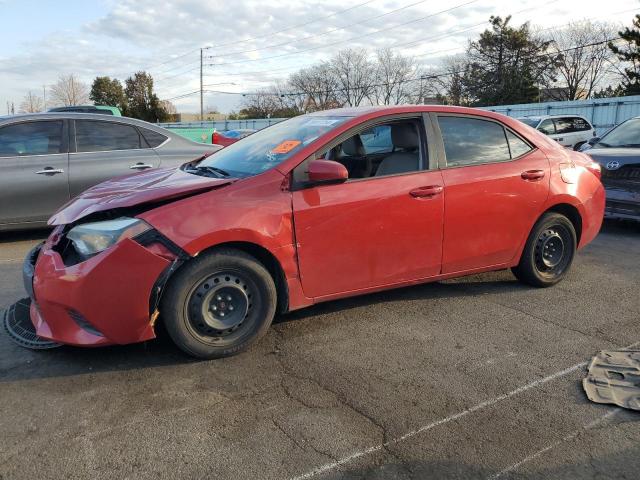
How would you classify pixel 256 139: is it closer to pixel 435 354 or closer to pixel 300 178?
pixel 300 178

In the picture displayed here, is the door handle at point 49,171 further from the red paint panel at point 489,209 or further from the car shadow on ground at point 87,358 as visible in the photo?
the red paint panel at point 489,209

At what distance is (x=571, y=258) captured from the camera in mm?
4883

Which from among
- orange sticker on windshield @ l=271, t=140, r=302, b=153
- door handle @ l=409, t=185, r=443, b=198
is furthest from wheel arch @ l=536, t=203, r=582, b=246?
orange sticker on windshield @ l=271, t=140, r=302, b=153

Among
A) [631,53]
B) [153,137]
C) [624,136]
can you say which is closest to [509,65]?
[631,53]

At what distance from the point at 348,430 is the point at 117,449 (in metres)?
1.10

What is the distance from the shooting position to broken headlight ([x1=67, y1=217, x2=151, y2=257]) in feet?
10.1

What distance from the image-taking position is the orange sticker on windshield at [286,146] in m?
3.77

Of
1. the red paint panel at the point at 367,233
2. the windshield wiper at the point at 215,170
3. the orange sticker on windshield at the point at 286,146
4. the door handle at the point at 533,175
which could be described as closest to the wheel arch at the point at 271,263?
the red paint panel at the point at 367,233

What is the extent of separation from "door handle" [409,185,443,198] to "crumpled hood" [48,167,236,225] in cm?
133

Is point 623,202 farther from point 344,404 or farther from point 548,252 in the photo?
point 344,404

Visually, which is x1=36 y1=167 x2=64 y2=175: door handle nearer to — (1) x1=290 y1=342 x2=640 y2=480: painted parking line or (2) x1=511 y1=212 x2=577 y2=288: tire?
(2) x1=511 y1=212 x2=577 y2=288: tire

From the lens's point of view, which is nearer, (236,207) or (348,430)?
(348,430)

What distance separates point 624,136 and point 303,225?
21.9 feet

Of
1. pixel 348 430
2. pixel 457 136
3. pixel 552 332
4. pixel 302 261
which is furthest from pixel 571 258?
pixel 348 430
